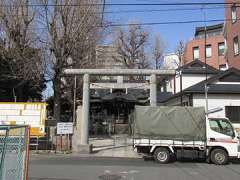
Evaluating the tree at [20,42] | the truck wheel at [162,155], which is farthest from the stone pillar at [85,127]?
the tree at [20,42]

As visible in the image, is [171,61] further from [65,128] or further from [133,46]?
[65,128]

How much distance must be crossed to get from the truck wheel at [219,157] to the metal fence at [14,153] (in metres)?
10.9

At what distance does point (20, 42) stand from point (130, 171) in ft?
54.2

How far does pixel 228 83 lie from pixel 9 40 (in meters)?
17.3

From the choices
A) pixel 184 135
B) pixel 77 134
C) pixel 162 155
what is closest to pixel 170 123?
pixel 184 135

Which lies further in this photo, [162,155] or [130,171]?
[162,155]

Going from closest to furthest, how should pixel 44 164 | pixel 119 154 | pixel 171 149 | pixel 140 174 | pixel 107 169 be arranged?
pixel 140 174, pixel 107 169, pixel 44 164, pixel 171 149, pixel 119 154

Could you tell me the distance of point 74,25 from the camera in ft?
89.9

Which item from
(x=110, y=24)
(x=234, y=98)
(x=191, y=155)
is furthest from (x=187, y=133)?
(x=110, y=24)

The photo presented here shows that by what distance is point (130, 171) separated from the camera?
14211 mm

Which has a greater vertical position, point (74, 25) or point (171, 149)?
point (74, 25)

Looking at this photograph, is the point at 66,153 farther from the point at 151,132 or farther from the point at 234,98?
the point at 234,98

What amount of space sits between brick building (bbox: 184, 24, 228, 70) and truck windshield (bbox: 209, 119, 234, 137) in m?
42.9

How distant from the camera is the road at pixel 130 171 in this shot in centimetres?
1277
